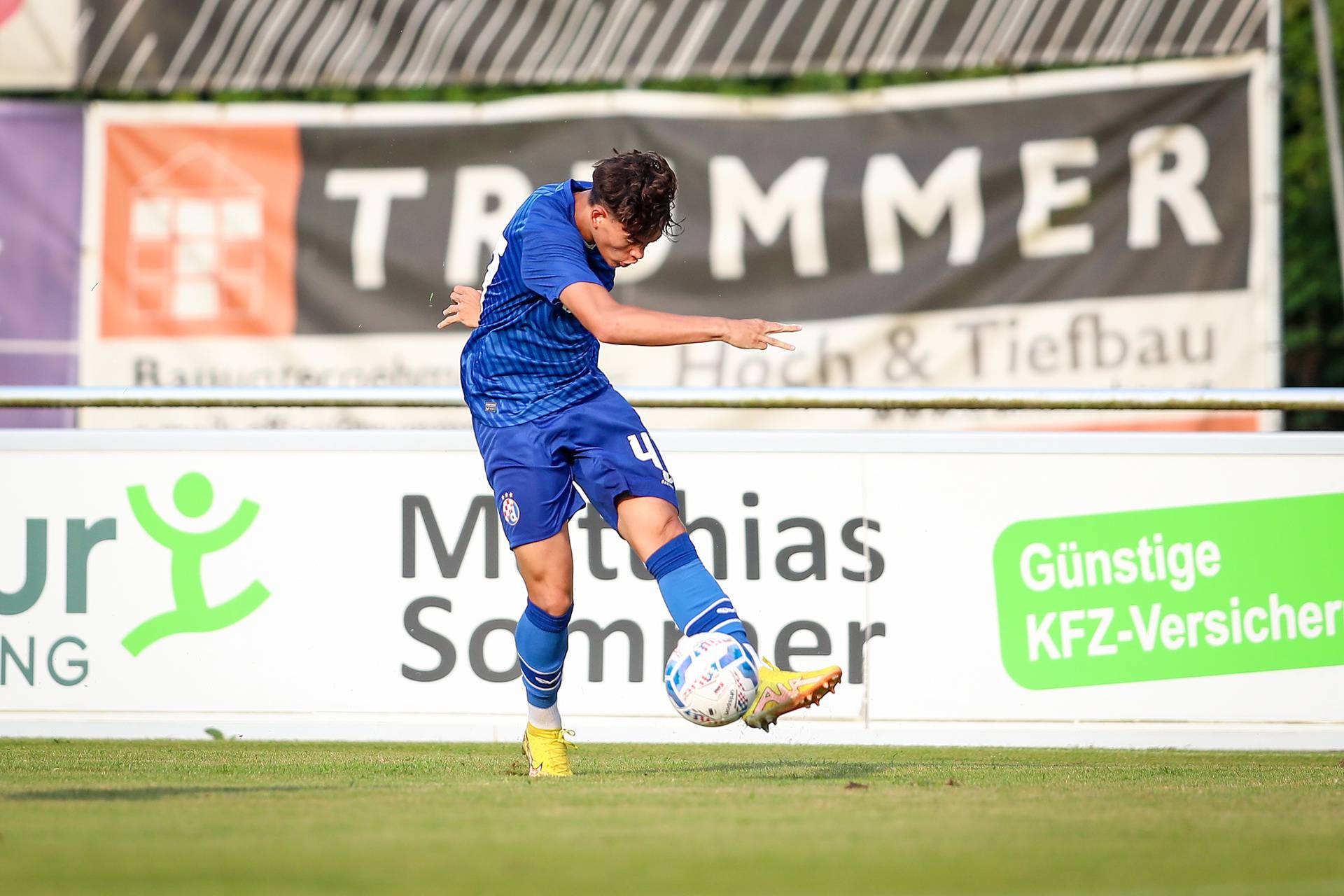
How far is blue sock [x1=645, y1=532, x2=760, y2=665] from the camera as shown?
4906 millimetres

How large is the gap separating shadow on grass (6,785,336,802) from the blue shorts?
3.43 ft

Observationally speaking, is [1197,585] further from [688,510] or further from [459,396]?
[459,396]

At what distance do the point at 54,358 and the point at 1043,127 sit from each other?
6545 mm

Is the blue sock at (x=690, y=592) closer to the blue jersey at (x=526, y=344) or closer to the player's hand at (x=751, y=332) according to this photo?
the blue jersey at (x=526, y=344)

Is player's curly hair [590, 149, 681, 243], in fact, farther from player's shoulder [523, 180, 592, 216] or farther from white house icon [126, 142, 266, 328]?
white house icon [126, 142, 266, 328]

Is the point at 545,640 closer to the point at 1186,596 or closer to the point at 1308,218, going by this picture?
the point at 1186,596

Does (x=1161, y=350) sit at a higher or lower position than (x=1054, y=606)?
higher

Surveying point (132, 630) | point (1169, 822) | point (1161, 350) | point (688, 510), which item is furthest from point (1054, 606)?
point (1161, 350)

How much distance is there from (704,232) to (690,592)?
21.1ft

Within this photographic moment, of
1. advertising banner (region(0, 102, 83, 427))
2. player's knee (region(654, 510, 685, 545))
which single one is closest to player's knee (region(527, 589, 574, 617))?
player's knee (region(654, 510, 685, 545))

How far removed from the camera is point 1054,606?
648 cm

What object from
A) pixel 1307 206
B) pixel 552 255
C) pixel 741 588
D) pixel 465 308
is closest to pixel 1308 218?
pixel 1307 206

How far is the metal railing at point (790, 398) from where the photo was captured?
21.1 feet

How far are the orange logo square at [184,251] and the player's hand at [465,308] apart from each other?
18.9 feet
